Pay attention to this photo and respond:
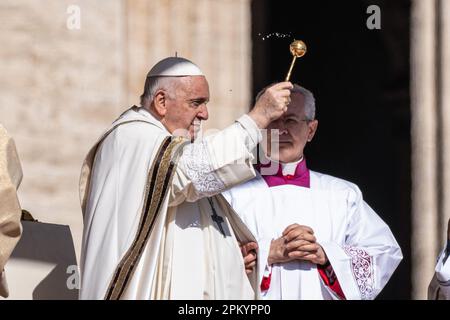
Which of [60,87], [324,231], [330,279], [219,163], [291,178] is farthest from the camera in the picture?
[60,87]

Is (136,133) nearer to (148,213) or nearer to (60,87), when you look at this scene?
(148,213)

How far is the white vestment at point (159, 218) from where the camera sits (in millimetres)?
8148

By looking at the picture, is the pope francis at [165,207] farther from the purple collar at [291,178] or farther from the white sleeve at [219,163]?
the purple collar at [291,178]

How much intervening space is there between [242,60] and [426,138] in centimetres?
118

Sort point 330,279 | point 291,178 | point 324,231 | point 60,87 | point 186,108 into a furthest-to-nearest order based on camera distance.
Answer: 1. point 60,87
2. point 291,178
3. point 324,231
4. point 330,279
5. point 186,108

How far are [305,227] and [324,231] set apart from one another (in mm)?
344

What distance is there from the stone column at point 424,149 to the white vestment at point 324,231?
0.90 m

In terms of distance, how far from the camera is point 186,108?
28.2 feet

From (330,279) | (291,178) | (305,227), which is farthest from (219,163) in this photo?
(291,178)

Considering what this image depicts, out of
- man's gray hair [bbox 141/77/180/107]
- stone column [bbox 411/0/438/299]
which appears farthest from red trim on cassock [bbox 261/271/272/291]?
stone column [bbox 411/0/438/299]

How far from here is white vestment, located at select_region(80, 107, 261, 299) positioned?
8.15 metres

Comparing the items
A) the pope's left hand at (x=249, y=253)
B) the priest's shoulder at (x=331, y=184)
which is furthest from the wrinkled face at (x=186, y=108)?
the priest's shoulder at (x=331, y=184)

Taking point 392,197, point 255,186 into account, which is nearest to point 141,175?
point 255,186

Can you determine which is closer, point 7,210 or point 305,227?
point 7,210
